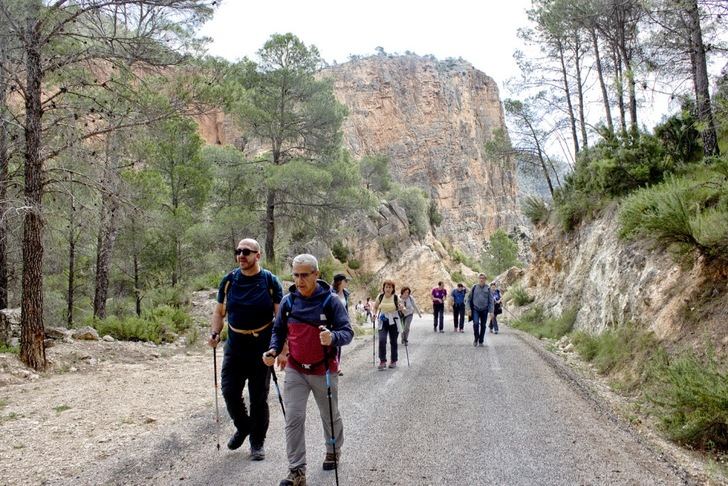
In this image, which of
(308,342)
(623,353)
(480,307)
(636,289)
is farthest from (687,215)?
(308,342)

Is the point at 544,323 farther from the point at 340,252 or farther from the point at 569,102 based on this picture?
the point at 340,252

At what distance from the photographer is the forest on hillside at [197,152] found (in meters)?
9.70

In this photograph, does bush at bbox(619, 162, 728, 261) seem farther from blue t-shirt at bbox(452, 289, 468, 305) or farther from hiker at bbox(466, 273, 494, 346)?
blue t-shirt at bbox(452, 289, 468, 305)

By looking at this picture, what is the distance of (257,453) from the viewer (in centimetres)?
488

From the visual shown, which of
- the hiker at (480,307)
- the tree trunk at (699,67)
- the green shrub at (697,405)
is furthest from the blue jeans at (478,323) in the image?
the green shrub at (697,405)

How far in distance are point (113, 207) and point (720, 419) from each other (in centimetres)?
1004

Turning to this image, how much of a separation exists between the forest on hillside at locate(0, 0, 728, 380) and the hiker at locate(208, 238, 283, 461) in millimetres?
6146

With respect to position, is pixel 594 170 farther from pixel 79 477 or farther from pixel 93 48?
pixel 79 477

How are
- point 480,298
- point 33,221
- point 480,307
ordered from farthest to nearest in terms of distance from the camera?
point 480,298 → point 480,307 → point 33,221

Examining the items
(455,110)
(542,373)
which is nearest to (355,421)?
(542,373)

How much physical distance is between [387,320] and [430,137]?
82.7 m

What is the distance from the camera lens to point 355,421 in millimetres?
6094

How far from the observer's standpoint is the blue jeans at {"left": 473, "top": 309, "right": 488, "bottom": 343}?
13312mm

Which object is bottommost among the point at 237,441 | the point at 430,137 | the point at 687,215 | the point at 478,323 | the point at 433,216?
the point at 237,441
